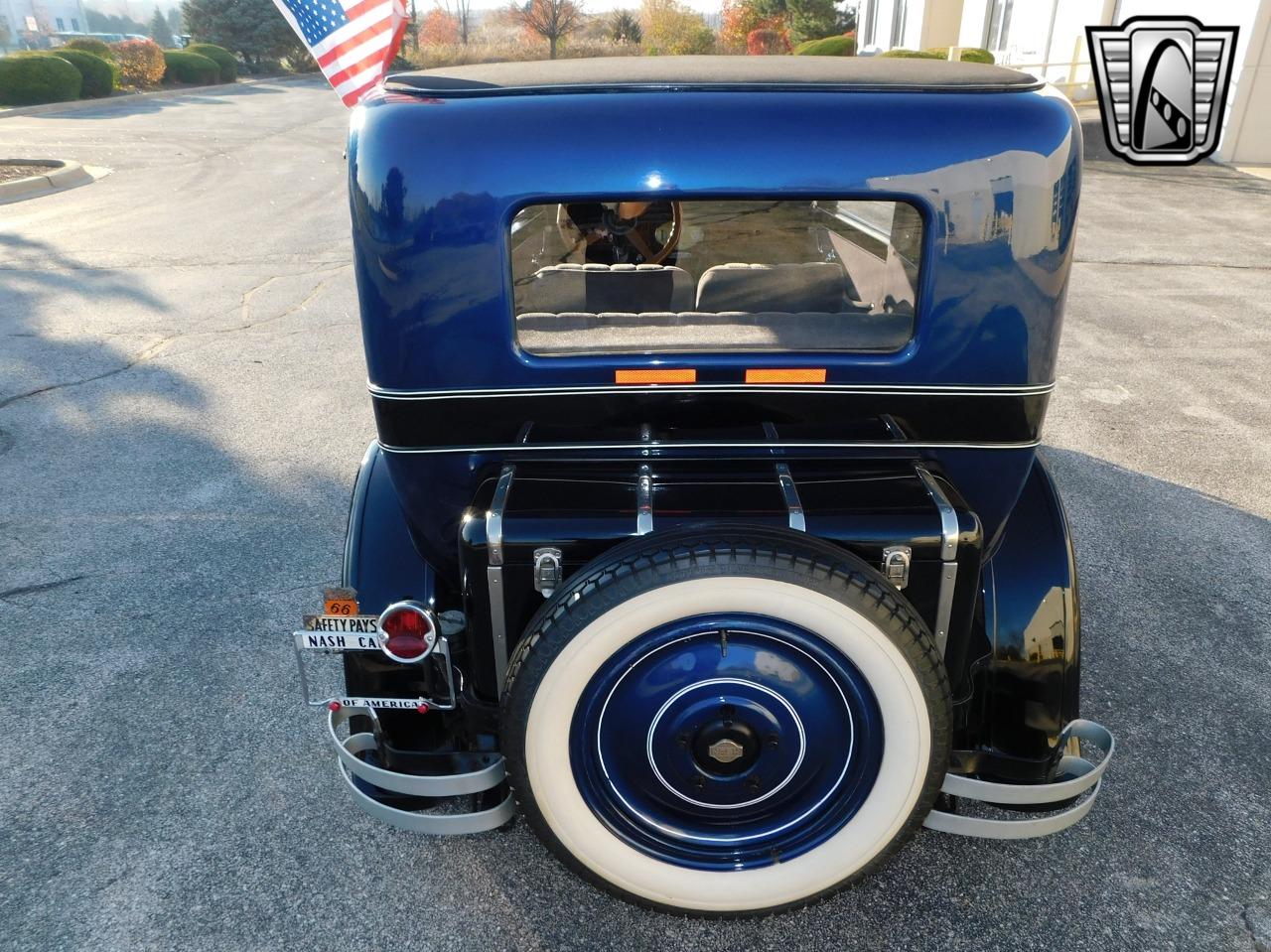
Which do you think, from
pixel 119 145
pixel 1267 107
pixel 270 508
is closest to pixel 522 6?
pixel 119 145

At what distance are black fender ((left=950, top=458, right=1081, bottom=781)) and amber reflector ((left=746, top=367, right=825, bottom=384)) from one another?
772mm

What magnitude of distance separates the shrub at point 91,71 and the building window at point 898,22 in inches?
848

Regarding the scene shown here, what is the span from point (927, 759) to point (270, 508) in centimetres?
348

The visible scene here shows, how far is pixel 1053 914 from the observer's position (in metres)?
2.37

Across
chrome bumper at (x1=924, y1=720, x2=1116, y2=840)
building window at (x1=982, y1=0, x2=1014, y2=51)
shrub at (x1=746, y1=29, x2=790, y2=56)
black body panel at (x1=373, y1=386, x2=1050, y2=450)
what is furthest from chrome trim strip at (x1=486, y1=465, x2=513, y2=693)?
shrub at (x1=746, y1=29, x2=790, y2=56)

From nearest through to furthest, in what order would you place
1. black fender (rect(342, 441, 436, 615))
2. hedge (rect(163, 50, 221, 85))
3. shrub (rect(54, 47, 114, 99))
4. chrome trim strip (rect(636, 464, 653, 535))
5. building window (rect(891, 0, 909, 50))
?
chrome trim strip (rect(636, 464, 653, 535)) < black fender (rect(342, 441, 436, 615)) < shrub (rect(54, 47, 114, 99)) < building window (rect(891, 0, 909, 50)) < hedge (rect(163, 50, 221, 85))

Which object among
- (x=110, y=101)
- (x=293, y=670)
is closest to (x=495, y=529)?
(x=293, y=670)

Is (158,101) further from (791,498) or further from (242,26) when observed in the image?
(791,498)

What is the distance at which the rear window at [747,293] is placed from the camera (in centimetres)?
232

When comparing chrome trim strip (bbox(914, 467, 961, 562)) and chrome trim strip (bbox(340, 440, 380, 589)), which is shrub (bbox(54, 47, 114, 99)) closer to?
chrome trim strip (bbox(340, 440, 380, 589))

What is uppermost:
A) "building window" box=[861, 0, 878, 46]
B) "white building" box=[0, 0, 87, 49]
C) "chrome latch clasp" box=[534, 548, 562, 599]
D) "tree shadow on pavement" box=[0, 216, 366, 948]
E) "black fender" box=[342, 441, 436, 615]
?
"white building" box=[0, 0, 87, 49]

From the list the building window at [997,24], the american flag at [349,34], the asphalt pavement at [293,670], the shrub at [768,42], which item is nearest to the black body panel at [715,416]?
the asphalt pavement at [293,670]

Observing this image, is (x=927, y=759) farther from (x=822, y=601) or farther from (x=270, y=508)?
(x=270, y=508)

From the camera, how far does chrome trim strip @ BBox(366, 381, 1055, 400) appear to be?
2.27 meters
